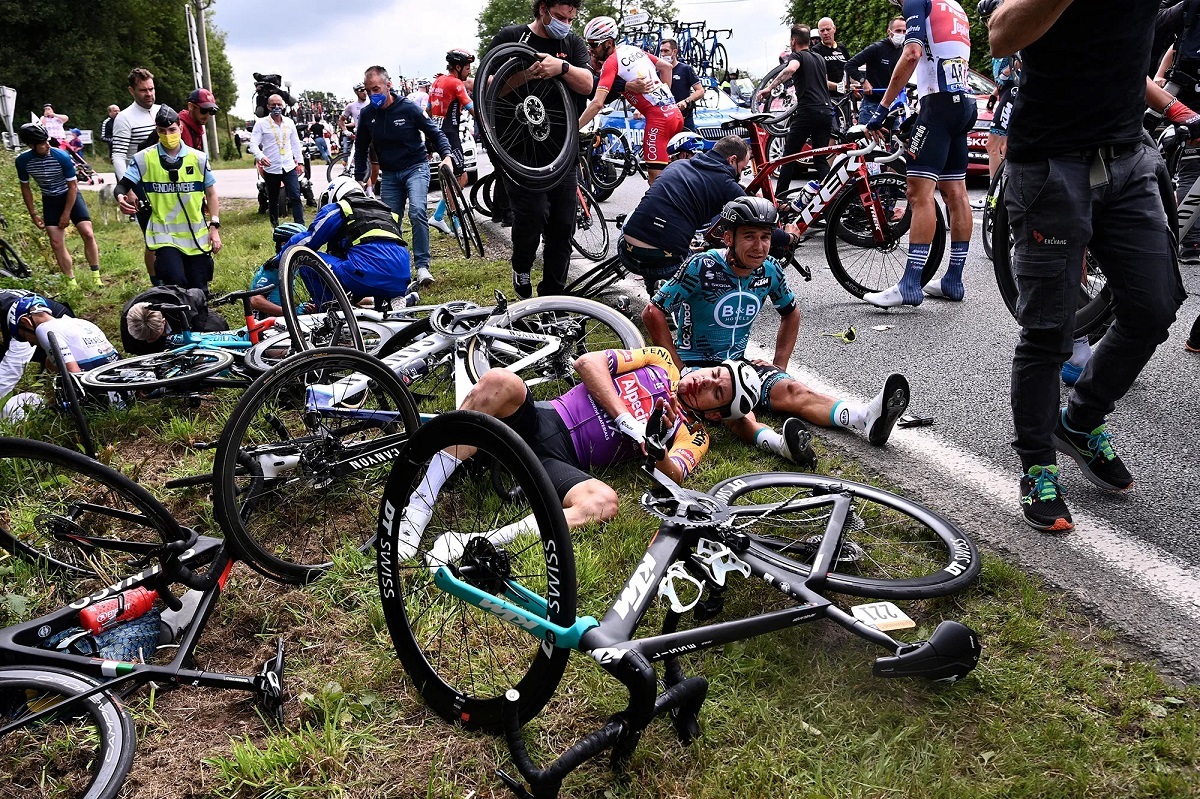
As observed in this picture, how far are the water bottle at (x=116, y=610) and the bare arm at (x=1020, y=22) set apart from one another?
12.1 feet

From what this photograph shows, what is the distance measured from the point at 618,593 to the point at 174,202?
22.4ft

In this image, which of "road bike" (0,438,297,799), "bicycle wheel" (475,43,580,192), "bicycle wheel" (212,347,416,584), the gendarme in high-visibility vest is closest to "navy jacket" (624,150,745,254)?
"bicycle wheel" (475,43,580,192)

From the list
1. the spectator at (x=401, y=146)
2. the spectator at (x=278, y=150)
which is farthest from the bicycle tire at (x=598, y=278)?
the spectator at (x=278, y=150)

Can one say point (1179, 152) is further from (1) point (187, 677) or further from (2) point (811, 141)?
(1) point (187, 677)

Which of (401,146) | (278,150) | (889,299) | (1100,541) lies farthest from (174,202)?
(1100,541)

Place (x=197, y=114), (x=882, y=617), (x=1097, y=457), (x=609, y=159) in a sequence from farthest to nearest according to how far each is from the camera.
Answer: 1. (x=609, y=159)
2. (x=197, y=114)
3. (x=1097, y=457)
4. (x=882, y=617)

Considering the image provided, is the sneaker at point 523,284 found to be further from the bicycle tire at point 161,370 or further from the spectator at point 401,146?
the bicycle tire at point 161,370

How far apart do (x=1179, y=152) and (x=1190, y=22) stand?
1.72 m

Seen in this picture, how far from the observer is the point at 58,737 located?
2584 millimetres

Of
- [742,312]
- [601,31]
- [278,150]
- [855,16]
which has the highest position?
[855,16]

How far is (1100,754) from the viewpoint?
2.25 metres

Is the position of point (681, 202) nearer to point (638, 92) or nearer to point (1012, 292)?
point (1012, 292)

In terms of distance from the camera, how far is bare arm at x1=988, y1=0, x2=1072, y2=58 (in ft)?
9.20

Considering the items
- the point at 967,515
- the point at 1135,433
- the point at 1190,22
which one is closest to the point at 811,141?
the point at 1190,22
